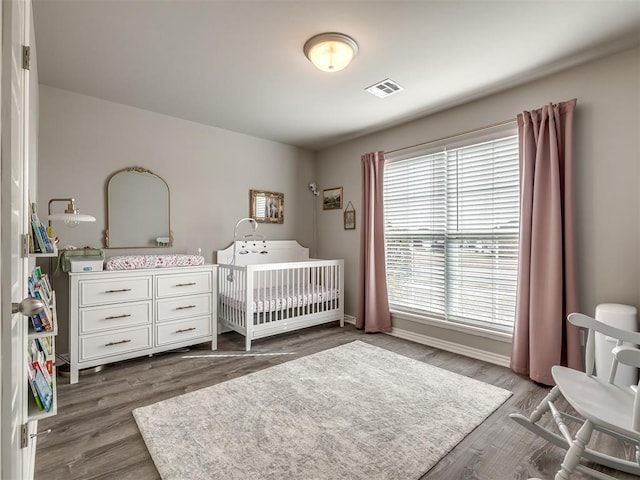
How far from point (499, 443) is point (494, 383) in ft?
2.58

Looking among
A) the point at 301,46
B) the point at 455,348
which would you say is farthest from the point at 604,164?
the point at 301,46

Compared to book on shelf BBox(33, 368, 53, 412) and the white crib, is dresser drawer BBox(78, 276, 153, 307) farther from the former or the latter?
book on shelf BBox(33, 368, 53, 412)

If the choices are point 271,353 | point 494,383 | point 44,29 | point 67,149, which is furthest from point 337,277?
point 44,29

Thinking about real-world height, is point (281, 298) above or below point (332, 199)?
below

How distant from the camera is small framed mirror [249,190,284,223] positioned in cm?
405

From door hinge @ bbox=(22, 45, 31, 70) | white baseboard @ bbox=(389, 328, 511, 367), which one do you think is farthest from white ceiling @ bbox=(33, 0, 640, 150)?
white baseboard @ bbox=(389, 328, 511, 367)

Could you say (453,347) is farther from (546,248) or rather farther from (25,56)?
(25,56)

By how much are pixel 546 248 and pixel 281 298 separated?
2407 millimetres

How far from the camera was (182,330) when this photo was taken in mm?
2953

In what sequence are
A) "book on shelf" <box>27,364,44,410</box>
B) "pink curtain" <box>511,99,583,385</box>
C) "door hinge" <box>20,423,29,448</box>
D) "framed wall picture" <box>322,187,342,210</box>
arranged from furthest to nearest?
"framed wall picture" <box>322,187,342,210</box> < "pink curtain" <box>511,99,583,385</box> < "book on shelf" <box>27,364,44,410</box> < "door hinge" <box>20,423,29,448</box>

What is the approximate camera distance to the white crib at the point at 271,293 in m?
3.16

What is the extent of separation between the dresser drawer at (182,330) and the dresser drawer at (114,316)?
0.17 meters

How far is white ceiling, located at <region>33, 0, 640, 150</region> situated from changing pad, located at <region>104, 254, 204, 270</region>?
4.85 feet

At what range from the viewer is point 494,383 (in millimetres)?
2406
